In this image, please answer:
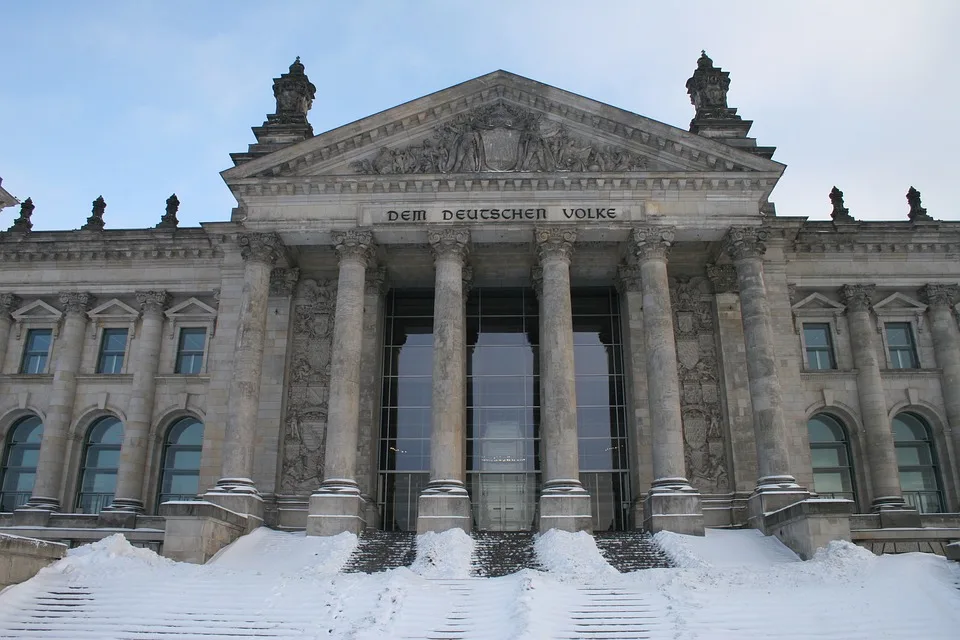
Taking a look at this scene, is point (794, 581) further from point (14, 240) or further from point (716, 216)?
point (14, 240)

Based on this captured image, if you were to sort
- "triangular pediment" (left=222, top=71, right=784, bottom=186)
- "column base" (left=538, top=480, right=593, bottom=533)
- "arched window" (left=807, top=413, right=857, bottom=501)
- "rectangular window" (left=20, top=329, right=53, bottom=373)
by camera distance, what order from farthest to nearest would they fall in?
"rectangular window" (left=20, top=329, right=53, bottom=373) < "arched window" (left=807, top=413, right=857, bottom=501) < "triangular pediment" (left=222, top=71, right=784, bottom=186) < "column base" (left=538, top=480, right=593, bottom=533)

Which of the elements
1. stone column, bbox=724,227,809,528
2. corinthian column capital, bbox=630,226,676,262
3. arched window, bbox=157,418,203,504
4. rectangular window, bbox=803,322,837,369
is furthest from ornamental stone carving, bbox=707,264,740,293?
arched window, bbox=157,418,203,504

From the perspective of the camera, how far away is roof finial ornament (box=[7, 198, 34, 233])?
3762 cm

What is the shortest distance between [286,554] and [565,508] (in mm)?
8550

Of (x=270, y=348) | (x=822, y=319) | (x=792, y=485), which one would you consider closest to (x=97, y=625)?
(x=270, y=348)

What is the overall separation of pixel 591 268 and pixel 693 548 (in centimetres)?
1330

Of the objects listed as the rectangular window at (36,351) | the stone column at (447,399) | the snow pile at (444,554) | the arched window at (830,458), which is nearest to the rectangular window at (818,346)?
the arched window at (830,458)

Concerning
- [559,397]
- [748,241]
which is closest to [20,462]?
[559,397]

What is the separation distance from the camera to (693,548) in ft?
77.2

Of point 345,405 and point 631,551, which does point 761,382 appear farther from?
point 345,405

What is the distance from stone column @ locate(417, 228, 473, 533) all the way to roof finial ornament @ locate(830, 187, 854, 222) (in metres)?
17.4

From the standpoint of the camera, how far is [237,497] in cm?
2659

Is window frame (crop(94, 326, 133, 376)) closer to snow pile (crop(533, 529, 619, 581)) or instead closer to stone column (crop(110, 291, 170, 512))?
stone column (crop(110, 291, 170, 512))

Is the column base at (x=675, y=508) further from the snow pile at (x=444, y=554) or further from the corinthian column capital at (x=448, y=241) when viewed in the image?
the corinthian column capital at (x=448, y=241)
